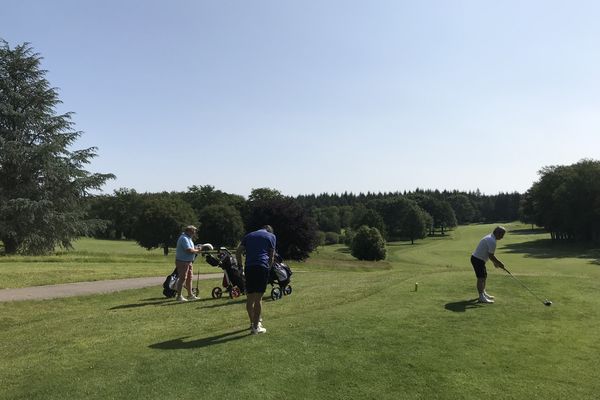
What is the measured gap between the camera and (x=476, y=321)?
36.9ft

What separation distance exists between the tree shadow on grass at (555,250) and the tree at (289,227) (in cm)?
3475

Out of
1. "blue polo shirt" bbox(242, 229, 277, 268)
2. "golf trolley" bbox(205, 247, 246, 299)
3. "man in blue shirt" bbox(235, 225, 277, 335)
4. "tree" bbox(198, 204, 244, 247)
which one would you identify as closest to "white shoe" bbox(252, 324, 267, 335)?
"man in blue shirt" bbox(235, 225, 277, 335)

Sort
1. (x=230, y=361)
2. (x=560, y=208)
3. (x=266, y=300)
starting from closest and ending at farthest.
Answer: (x=230, y=361) → (x=266, y=300) → (x=560, y=208)

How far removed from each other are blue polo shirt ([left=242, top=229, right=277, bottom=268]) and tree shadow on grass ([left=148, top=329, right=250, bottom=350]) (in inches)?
58.7

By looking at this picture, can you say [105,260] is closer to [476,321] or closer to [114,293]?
[114,293]

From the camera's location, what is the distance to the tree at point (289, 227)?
5988 cm

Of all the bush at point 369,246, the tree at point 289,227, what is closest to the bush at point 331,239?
the bush at point 369,246

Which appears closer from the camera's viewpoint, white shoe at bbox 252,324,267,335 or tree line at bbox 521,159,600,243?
white shoe at bbox 252,324,267,335

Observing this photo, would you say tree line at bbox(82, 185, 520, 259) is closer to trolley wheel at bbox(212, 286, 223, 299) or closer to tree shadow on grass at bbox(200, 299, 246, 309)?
trolley wheel at bbox(212, 286, 223, 299)

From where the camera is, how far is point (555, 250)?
7981 cm

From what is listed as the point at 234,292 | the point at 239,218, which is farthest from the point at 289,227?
the point at 234,292

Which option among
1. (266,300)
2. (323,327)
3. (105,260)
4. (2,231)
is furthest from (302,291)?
(2,231)

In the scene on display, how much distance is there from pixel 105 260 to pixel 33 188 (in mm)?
14069

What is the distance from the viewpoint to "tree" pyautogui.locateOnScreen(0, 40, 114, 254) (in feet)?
130
